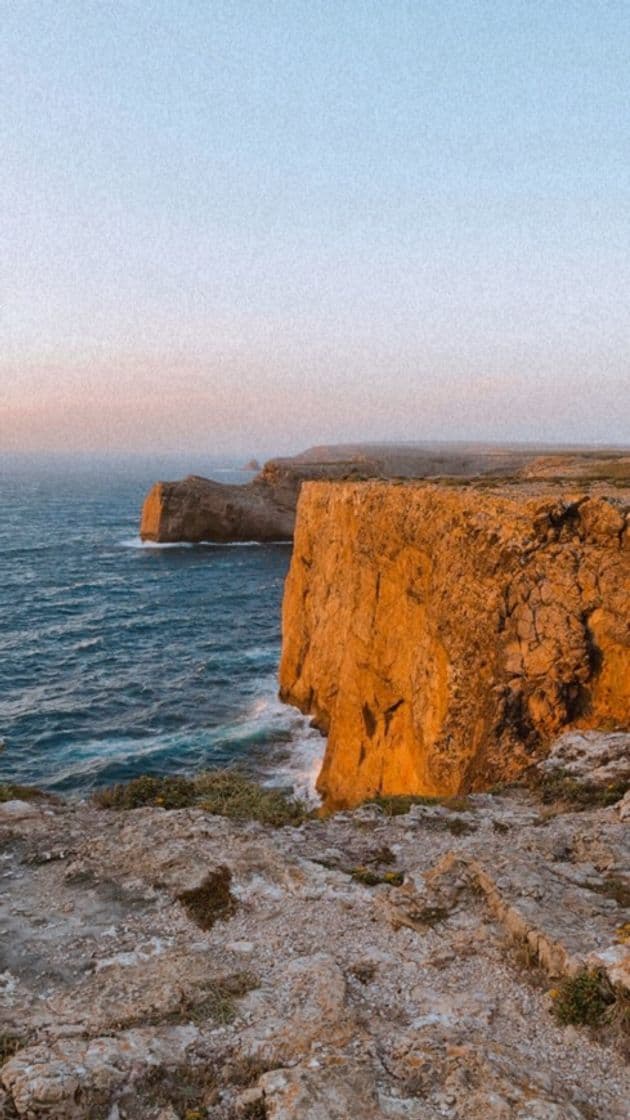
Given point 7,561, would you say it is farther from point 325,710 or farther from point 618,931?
point 618,931

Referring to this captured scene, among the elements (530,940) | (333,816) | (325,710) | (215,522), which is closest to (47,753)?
(325,710)

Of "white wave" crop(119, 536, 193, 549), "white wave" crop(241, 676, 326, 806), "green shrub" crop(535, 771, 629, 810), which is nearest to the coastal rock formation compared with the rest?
"green shrub" crop(535, 771, 629, 810)

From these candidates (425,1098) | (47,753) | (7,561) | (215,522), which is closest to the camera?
(425,1098)

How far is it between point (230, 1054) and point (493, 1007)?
10.6 ft

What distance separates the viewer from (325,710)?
32750 millimetres

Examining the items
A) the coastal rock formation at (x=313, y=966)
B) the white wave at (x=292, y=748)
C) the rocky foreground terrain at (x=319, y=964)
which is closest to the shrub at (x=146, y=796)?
the rocky foreground terrain at (x=319, y=964)

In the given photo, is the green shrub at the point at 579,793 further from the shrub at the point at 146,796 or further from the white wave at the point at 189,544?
the white wave at the point at 189,544

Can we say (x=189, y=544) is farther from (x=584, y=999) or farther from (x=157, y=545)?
(x=584, y=999)

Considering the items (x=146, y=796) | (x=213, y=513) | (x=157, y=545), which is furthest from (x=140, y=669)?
(x=213, y=513)

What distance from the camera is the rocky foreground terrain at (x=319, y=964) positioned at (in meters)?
6.85

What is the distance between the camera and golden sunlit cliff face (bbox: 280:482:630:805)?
53.1 feet

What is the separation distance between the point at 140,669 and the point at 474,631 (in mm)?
30196

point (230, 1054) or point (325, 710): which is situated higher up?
point (230, 1054)

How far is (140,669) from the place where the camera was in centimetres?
4347
